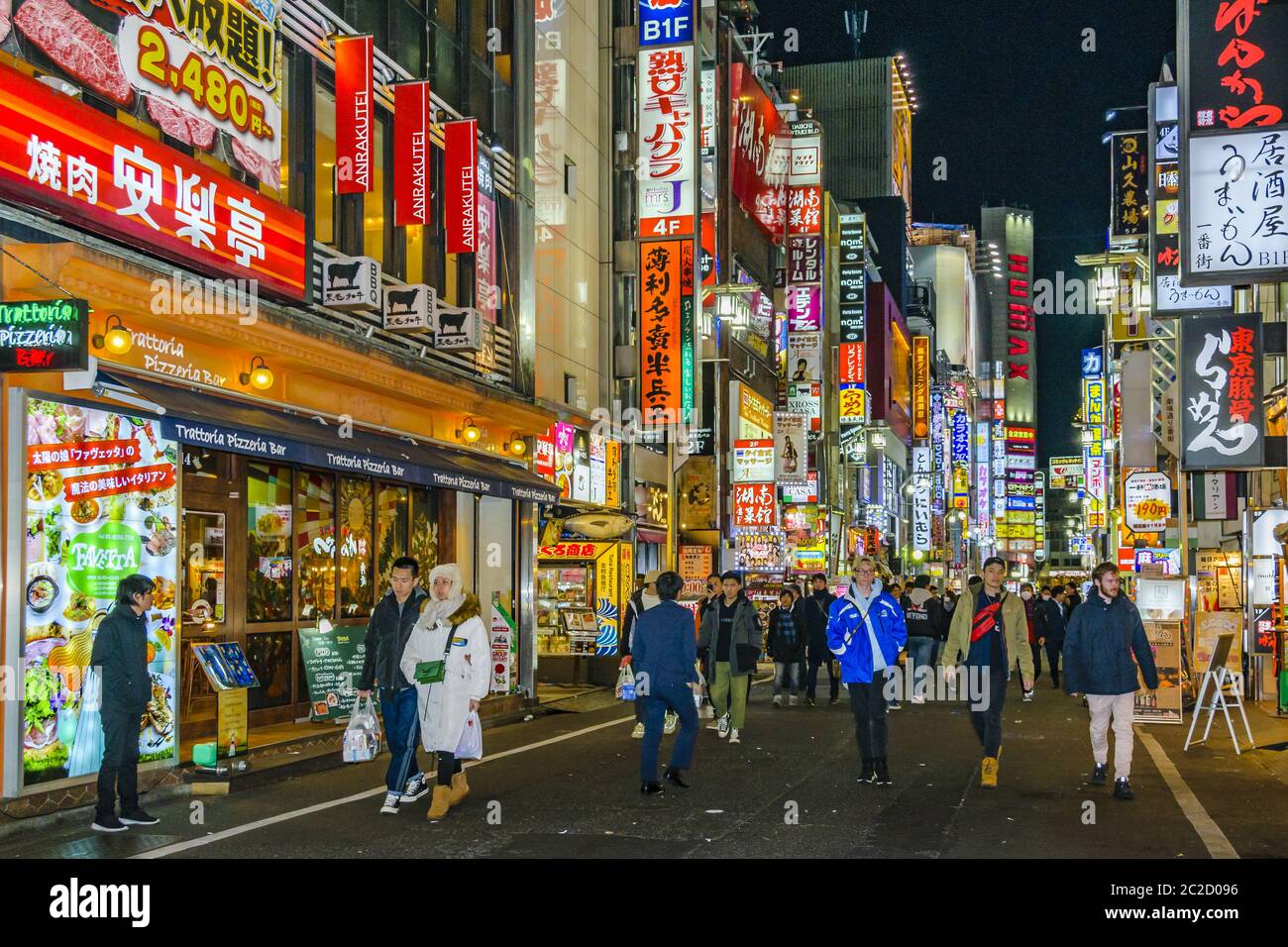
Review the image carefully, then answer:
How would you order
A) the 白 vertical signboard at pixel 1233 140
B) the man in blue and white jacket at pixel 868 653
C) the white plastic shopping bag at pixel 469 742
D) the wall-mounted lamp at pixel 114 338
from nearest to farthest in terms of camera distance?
the white plastic shopping bag at pixel 469 742 < the man in blue and white jacket at pixel 868 653 < the wall-mounted lamp at pixel 114 338 < the 白 vertical signboard at pixel 1233 140

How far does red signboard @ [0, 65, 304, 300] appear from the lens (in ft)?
37.1

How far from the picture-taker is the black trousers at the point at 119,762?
10367mm

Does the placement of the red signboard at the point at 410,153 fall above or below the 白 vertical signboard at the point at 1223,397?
above

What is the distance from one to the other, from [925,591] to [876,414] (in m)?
65.3

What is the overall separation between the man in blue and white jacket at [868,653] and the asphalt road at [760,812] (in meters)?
0.35

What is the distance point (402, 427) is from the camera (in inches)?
784

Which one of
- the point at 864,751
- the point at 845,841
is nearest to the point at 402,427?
the point at 864,751

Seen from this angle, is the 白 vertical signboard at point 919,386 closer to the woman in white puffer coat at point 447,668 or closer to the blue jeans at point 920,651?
the blue jeans at point 920,651

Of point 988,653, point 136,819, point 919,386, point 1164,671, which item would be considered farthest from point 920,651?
point 919,386

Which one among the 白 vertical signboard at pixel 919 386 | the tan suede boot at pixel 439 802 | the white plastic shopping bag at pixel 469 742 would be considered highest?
the 白 vertical signboard at pixel 919 386

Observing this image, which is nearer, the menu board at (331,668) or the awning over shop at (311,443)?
the awning over shop at (311,443)

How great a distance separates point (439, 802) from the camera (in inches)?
406

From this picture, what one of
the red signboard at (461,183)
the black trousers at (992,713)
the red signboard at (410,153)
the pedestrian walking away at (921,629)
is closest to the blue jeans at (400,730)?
the black trousers at (992,713)

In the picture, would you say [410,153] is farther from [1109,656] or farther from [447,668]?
[1109,656]
